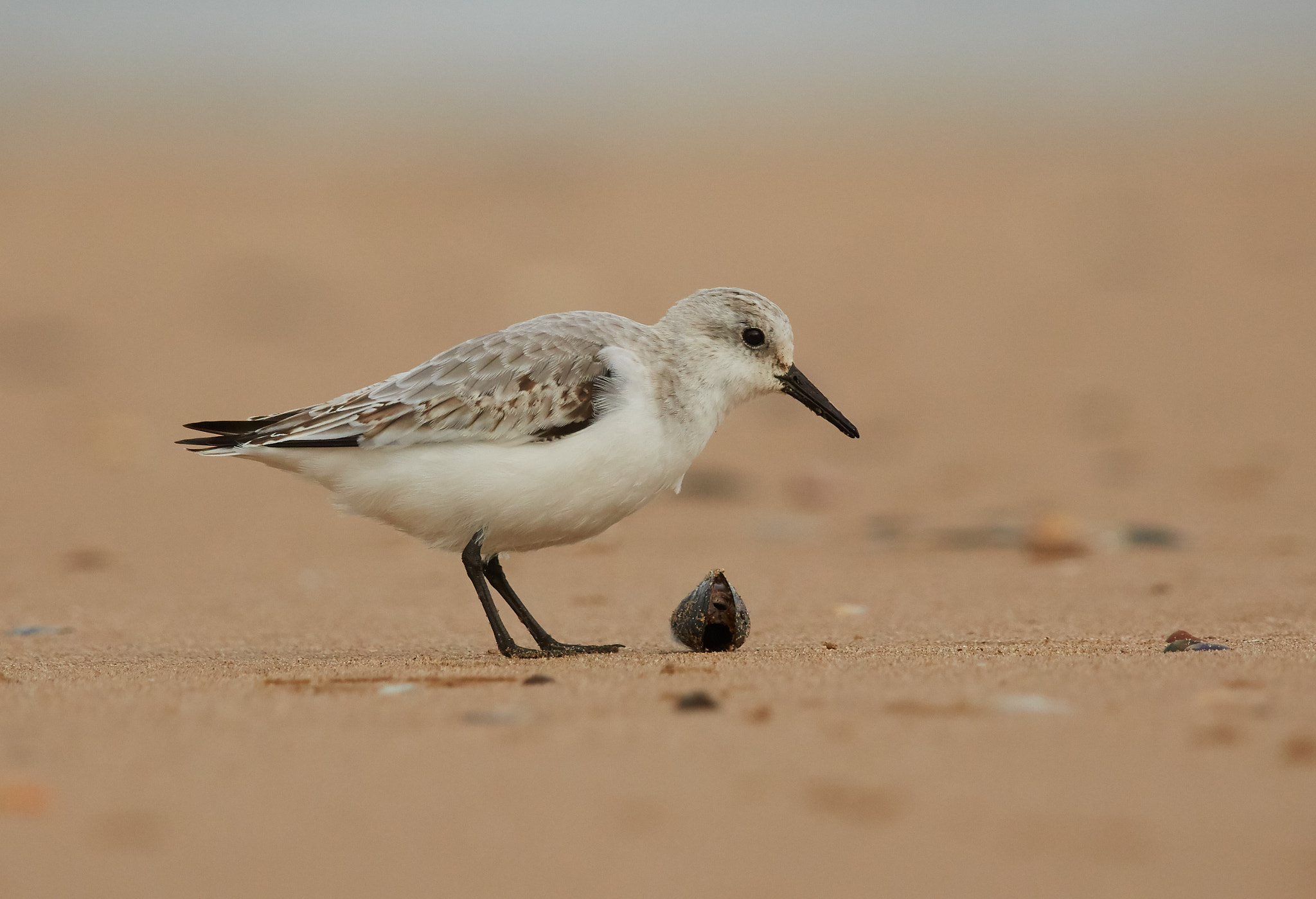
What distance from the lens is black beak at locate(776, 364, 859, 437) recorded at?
5.28 m

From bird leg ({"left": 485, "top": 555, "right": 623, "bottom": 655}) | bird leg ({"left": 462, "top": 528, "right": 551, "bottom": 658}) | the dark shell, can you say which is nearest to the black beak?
the dark shell

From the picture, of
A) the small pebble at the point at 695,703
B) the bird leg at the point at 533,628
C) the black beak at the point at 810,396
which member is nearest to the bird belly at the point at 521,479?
the bird leg at the point at 533,628

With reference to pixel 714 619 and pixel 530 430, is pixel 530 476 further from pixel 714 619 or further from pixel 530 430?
pixel 714 619

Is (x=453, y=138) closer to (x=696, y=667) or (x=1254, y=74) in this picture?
(x=1254, y=74)

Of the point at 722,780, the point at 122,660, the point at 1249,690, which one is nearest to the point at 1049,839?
the point at 722,780

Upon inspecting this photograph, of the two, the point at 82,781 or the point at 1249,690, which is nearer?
the point at 82,781

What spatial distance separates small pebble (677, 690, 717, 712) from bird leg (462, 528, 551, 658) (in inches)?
54.7

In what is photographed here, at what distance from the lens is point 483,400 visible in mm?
4828

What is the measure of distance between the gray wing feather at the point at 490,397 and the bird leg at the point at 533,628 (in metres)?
0.62

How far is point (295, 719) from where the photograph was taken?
340cm

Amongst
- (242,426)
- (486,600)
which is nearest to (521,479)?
(486,600)

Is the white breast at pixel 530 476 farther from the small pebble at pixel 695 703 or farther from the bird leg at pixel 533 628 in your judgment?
the small pebble at pixel 695 703

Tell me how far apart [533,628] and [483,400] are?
790mm

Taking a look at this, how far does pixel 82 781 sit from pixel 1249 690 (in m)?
2.54
